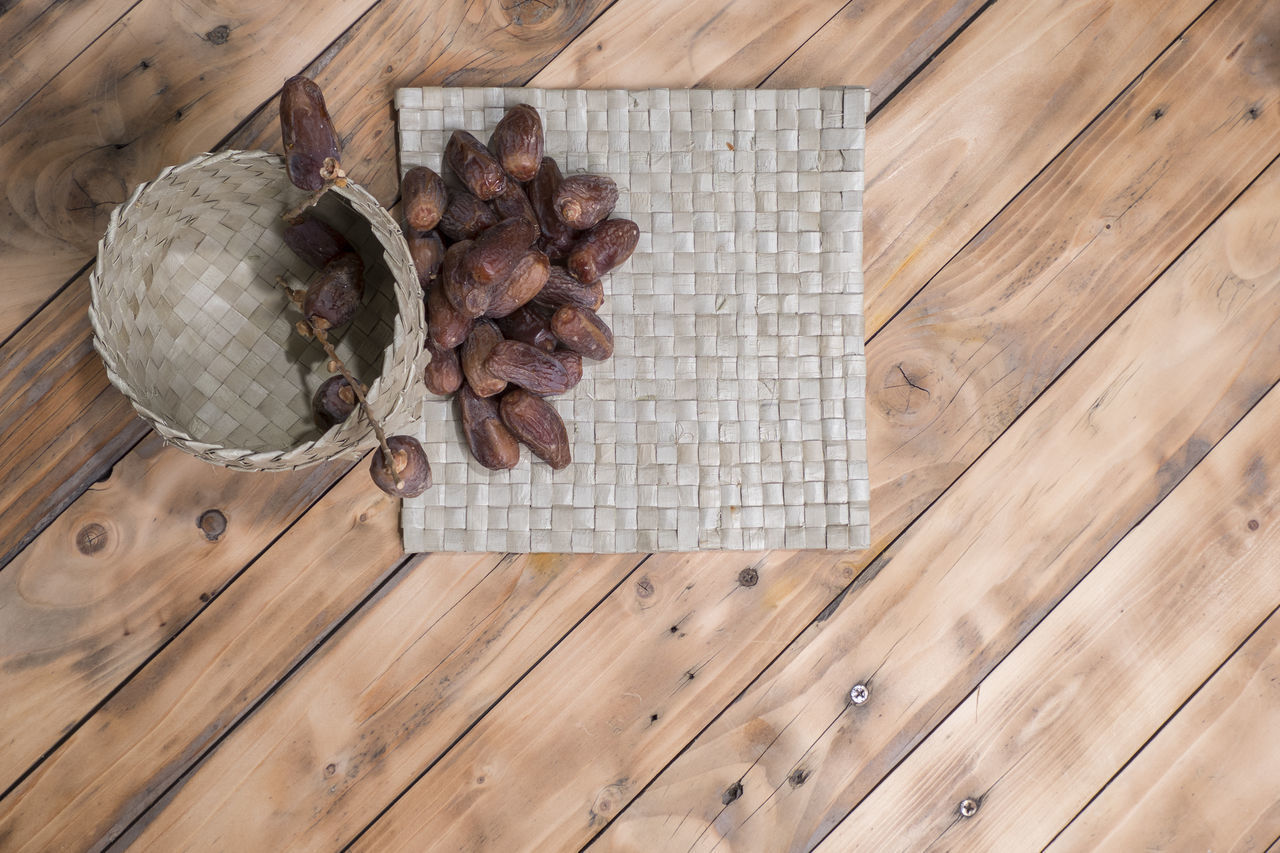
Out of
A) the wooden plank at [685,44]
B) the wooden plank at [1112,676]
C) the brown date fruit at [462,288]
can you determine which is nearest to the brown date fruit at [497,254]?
the brown date fruit at [462,288]

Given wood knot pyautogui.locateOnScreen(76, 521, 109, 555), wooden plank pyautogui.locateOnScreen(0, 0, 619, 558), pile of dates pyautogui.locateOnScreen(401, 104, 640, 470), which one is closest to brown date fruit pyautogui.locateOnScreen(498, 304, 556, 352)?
pile of dates pyautogui.locateOnScreen(401, 104, 640, 470)

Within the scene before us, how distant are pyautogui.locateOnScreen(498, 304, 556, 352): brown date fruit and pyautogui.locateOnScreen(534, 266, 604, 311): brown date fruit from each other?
0.04ft

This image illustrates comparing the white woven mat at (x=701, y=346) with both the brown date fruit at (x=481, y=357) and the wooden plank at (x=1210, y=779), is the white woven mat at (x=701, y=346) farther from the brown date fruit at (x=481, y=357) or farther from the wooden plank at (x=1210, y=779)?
the wooden plank at (x=1210, y=779)

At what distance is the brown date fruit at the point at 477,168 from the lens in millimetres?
808

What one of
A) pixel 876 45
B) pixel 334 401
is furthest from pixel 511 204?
pixel 876 45

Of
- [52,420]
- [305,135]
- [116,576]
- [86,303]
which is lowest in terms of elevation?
[116,576]

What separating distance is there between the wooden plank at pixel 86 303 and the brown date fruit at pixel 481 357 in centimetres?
20

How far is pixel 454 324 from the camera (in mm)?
779

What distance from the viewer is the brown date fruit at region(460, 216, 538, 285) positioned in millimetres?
747

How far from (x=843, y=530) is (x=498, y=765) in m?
0.43

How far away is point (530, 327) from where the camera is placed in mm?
810

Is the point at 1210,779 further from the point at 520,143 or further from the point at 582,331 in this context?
the point at 520,143

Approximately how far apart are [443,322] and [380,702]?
16.0 inches

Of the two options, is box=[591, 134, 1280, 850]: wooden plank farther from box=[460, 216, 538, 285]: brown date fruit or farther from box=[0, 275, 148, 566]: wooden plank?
box=[0, 275, 148, 566]: wooden plank
